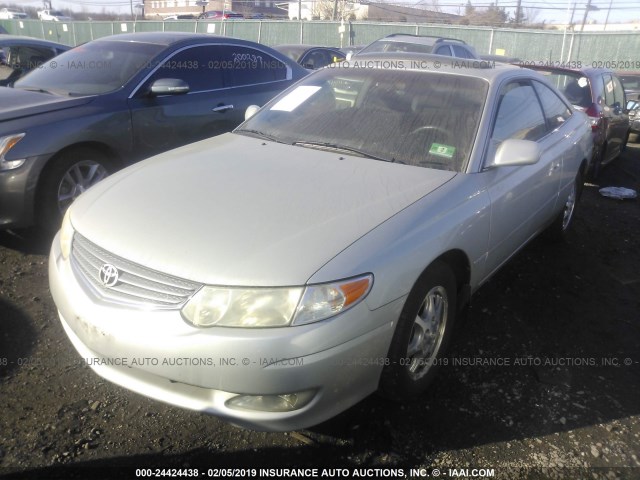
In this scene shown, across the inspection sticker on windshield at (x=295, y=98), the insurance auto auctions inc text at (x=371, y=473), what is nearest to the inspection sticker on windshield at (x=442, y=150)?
the inspection sticker on windshield at (x=295, y=98)

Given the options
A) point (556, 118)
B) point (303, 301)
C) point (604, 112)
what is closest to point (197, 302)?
point (303, 301)

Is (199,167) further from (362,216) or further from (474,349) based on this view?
(474,349)

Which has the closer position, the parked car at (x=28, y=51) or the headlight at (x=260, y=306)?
the headlight at (x=260, y=306)

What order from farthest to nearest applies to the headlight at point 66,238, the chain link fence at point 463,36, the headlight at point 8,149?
the chain link fence at point 463,36 < the headlight at point 8,149 < the headlight at point 66,238

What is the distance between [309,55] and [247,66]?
234 inches

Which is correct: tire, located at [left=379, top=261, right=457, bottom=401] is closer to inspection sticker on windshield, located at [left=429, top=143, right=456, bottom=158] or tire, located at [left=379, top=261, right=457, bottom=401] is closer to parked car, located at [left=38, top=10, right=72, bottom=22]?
inspection sticker on windshield, located at [left=429, top=143, right=456, bottom=158]

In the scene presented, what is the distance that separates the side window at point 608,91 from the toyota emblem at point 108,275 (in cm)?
706

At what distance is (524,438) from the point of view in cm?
247

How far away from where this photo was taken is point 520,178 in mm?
3322

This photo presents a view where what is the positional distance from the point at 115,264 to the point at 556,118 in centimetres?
354

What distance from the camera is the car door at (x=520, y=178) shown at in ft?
10.1

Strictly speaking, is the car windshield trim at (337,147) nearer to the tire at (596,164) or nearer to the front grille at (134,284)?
the front grille at (134,284)

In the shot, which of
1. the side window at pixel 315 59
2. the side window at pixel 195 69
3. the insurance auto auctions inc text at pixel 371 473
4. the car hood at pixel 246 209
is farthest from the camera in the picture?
the side window at pixel 315 59

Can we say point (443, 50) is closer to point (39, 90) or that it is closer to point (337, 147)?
point (39, 90)
